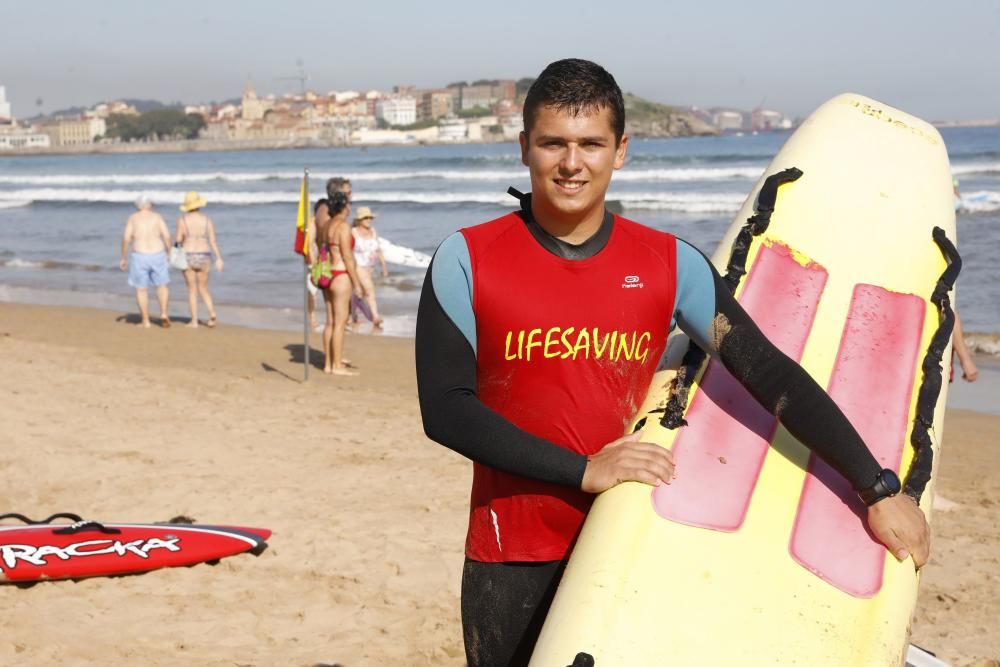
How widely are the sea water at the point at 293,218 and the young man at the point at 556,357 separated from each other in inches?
353

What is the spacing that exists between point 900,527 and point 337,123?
126 metres

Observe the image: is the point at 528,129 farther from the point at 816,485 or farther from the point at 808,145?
the point at 808,145

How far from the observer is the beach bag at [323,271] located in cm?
840

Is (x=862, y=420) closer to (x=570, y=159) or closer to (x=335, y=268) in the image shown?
(x=570, y=159)

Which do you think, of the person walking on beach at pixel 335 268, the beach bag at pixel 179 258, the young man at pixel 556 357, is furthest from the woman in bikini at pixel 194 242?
the young man at pixel 556 357

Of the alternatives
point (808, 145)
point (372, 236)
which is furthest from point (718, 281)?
point (372, 236)

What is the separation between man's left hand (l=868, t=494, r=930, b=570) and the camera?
216 cm

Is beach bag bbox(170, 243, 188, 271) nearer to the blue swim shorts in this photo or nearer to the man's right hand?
the blue swim shorts

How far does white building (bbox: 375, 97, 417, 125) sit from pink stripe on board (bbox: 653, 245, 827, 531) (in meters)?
126

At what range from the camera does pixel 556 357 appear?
196 centimetres

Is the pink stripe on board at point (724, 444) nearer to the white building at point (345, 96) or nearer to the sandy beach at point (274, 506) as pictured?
the sandy beach at point (274, 506)

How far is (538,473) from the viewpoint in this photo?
1.90 metres

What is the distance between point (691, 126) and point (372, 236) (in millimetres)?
110158

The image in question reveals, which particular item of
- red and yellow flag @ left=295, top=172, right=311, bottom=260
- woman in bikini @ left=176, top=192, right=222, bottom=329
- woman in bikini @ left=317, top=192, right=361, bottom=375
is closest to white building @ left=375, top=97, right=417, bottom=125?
Answer: woman in bikini @ left=176, top=192, right=222, bottom=329
